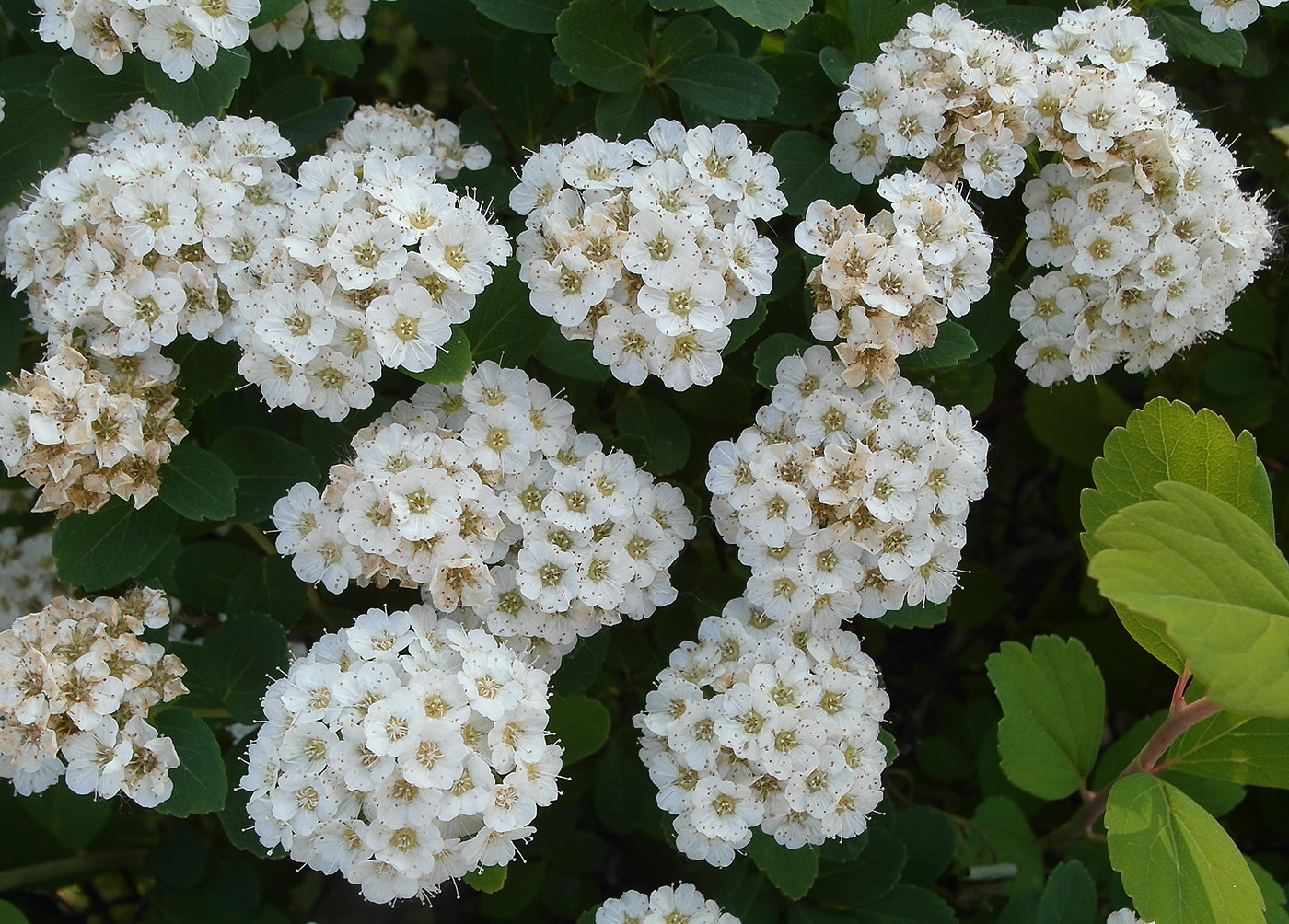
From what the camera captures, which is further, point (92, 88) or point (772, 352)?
point (92, 88)

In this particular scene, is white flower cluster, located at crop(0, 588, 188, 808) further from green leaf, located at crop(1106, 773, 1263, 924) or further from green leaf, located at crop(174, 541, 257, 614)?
green leaf, located at crop(1106, 773, 1263, 924)

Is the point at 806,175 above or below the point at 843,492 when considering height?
above

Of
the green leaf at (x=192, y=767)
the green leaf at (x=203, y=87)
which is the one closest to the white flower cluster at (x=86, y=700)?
the green leaf at (x=192, y=767)

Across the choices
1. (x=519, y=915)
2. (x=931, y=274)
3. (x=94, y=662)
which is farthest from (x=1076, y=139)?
(x=519, y=915)

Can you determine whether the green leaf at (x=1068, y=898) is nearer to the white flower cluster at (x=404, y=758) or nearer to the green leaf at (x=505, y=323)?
the white flower cluster at (x=404, y=758)

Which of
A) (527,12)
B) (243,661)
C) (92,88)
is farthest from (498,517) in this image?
(92,88)

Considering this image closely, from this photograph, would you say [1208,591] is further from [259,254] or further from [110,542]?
[110,542]

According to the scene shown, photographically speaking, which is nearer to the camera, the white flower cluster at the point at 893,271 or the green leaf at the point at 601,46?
the white flower cluster at the point at 893,271
